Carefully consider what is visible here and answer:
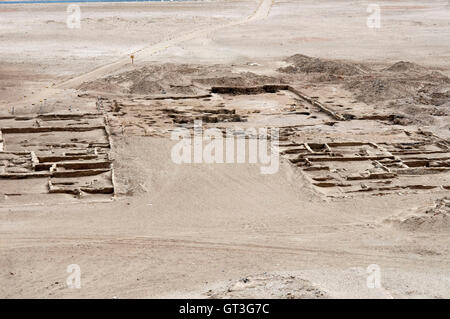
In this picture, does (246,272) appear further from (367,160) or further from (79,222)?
(367,160)

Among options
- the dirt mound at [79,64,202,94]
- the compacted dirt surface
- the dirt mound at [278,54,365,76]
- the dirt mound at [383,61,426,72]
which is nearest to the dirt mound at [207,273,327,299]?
the compacted dirt surface

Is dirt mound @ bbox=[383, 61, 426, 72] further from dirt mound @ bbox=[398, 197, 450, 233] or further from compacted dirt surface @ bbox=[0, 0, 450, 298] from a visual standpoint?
dirt mound @ bbox=[398, 197, 450, 233]

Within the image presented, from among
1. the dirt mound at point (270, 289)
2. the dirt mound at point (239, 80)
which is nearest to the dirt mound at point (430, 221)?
the dirt mound at point (270, 289)

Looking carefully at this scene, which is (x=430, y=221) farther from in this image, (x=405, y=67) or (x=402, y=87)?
(x=405, y=67)

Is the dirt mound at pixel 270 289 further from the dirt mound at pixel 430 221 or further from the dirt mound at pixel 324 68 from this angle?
the dirt mound at pixel 324 68

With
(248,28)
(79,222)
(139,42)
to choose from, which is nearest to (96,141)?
(79,222)

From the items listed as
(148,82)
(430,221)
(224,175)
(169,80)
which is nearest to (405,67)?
(169,80)
